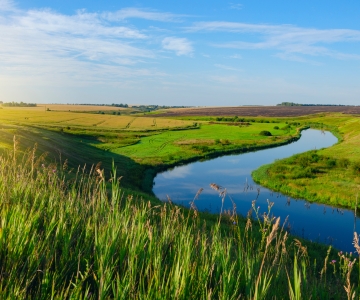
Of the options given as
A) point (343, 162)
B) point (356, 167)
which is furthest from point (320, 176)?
point (343, 162)

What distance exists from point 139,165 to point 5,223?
116 ft

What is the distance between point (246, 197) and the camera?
29625mm

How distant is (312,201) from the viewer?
90.1ft

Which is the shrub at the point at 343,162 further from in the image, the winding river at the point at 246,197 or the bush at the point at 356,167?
the winding river at the point at 246,197

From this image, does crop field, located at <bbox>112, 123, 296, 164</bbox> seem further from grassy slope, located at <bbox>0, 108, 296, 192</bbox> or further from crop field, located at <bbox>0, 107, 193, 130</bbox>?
crop field, located at <bbox>0, 107, 193, 130</bbox>

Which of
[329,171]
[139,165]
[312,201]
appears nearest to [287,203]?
[312,201]

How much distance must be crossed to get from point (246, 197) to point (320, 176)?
29.7ft

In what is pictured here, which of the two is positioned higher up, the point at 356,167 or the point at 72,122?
the point at 72,122

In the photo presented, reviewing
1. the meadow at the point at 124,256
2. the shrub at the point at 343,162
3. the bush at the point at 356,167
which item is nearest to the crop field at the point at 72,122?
the shrub at the point at 343,162

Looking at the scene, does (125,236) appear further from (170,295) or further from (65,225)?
(170,295)

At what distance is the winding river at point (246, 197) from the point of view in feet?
69.0

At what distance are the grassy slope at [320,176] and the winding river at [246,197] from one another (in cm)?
122

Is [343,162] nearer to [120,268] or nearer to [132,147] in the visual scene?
[132,147]

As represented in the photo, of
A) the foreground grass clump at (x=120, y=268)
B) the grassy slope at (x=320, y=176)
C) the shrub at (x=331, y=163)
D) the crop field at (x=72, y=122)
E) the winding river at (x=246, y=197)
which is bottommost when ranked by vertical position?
the winding river at (x=246, y=197)
